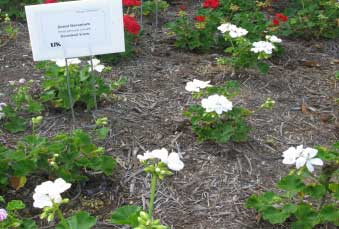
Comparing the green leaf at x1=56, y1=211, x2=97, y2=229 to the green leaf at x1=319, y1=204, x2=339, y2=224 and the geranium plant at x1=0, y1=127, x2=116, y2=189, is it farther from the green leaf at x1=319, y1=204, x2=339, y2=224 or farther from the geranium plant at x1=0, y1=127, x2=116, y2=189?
the green leaf at x1=319, y1=204, x2=339, y2=224

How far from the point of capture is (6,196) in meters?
2.69

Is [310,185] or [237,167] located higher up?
[310,185]

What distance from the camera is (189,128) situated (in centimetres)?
334

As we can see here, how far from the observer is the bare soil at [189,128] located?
2.73 m

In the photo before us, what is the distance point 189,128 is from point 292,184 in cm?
105

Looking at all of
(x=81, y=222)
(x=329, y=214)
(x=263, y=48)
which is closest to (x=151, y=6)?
(x=263, y=48)

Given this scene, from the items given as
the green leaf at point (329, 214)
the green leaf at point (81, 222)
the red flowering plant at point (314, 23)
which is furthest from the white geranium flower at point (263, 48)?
the green leaf at point (81, 222)

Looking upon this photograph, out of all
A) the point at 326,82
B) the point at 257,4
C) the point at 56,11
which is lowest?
the point at 326,82

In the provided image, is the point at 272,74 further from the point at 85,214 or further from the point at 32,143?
the point at 85,214

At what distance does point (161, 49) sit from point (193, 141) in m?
1.60

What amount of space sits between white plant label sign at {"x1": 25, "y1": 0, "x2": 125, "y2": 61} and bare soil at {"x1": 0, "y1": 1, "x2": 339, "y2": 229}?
51cm

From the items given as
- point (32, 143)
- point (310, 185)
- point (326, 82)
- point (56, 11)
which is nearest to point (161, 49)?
point (326, 82)

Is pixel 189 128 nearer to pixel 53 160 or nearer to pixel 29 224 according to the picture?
pixel 53 160

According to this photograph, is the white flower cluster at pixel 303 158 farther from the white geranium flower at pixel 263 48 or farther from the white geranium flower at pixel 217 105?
the white geranium flower at pixel 263 48
